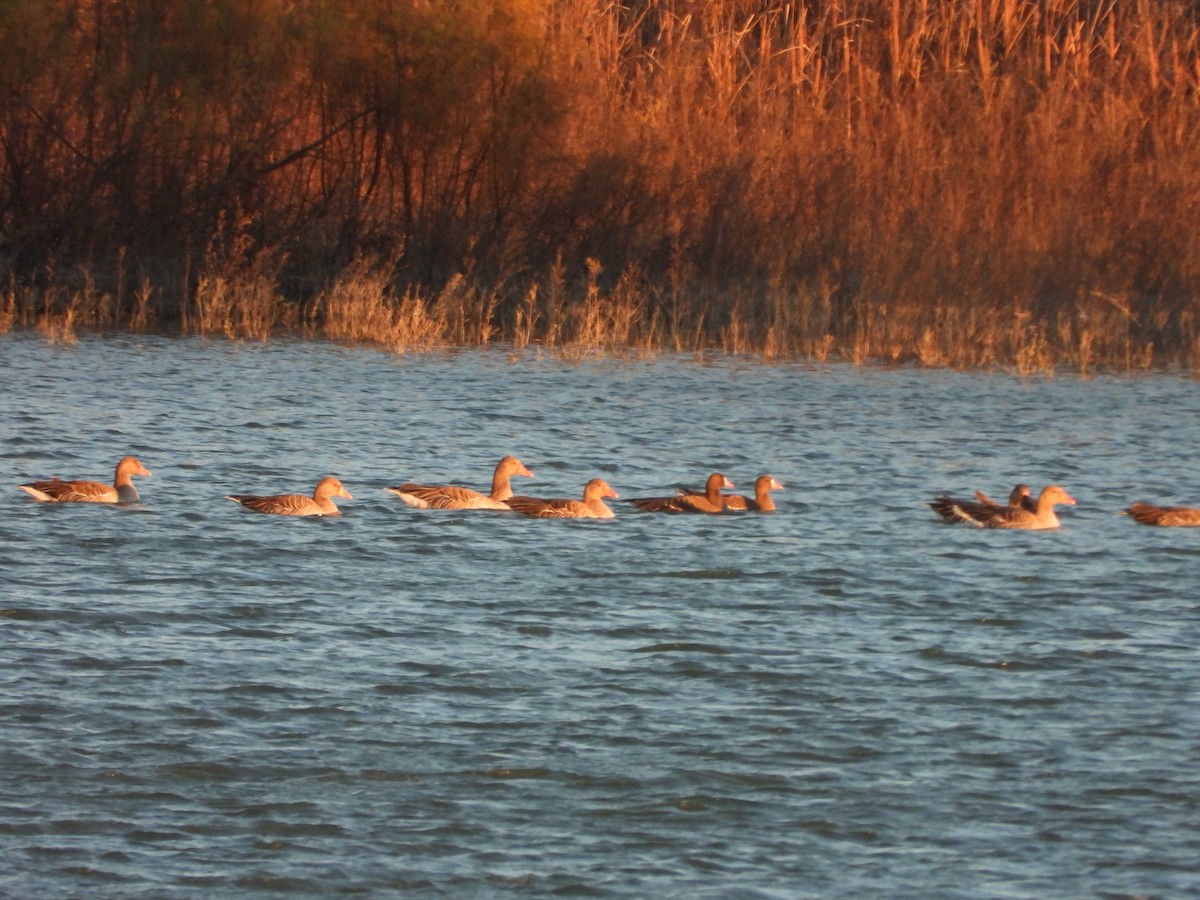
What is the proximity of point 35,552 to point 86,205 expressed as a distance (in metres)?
15.4

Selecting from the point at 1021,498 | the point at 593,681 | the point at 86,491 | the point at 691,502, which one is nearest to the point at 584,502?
the point at 691,502

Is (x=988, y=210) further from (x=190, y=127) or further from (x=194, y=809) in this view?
(x=194, y=809)

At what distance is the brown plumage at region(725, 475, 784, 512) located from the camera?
13.3 m

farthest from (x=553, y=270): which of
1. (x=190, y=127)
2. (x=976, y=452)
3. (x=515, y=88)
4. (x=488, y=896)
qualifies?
(x=488, y=896)

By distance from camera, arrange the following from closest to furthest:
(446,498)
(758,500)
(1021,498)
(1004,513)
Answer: (1004,513) → (446,498) → (1021,498) → (758,500)

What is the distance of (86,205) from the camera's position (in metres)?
25.9

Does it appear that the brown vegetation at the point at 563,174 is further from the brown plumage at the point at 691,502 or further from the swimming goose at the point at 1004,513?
the swimming goose at the point at 1004,513

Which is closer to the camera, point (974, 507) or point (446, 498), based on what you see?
point (974, 507)

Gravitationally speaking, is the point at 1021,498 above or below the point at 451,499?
above

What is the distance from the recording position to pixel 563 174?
27.1 metres

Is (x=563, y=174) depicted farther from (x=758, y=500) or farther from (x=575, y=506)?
(x=575, y=506)

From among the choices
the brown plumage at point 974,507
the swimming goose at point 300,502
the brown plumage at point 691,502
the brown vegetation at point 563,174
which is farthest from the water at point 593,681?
the brown vegetation at point 563,174

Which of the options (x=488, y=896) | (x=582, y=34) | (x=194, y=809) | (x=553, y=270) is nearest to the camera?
(x=488, y=896)

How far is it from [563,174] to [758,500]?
47.2ft
